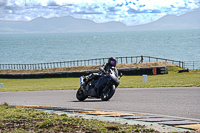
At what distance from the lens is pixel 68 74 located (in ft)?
144

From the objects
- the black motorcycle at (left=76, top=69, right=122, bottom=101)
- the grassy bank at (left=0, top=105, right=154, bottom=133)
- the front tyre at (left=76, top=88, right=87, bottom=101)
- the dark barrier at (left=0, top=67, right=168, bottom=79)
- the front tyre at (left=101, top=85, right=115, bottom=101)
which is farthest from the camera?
the dark barrier at (left=0, top=67, right=168, bottom=79)

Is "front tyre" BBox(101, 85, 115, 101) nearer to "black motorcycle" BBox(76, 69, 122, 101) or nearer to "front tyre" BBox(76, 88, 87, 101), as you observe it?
"black motorcycle" BBox(76, 69, 122, 101)

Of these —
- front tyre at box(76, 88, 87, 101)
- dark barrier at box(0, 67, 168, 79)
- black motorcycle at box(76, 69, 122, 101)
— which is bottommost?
dark barrier at box(0, 67, 168, 79)

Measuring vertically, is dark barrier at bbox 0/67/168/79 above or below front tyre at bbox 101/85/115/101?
below

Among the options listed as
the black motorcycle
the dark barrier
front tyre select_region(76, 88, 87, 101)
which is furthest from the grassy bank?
the dark barrier

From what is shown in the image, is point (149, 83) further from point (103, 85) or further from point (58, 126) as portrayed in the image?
point (58, 126)

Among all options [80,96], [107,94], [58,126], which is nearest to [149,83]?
[80,96]

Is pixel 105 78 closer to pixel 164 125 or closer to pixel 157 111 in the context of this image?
pixel 157 111

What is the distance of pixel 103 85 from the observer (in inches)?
545

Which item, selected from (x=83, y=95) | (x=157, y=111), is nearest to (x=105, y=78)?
(x=83, y=95)

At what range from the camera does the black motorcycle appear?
13.5 metres

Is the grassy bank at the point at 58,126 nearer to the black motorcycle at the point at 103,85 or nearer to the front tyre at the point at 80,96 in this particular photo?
the black motorcycle at the point at 103,85

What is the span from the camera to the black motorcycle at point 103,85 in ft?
44.2

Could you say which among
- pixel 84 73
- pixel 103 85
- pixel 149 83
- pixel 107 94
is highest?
pixel 103 85
